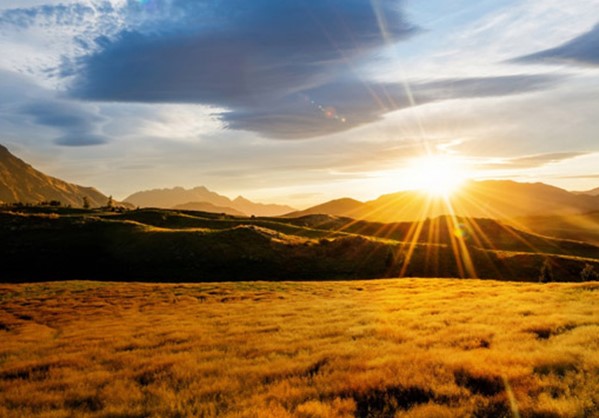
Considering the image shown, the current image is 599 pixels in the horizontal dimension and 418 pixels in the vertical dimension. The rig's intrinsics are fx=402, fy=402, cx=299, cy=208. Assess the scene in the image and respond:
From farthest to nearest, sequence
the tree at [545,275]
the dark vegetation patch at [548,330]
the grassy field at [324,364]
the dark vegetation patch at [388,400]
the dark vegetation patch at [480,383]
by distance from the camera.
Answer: the tree at [545,275] → the dark vegetation patch at [548,330] → the dark vegetation patch at [480,383] → the grassy field at [324,364] → the dark vegetation patch at [388,400]

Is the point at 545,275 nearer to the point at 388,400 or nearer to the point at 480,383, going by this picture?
the point at 480,383

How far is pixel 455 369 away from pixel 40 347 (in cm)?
1871

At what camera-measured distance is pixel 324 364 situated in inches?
495

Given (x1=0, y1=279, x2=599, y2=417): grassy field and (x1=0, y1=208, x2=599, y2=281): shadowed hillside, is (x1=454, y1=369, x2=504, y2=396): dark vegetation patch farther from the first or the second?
(x1=0, y1=208, x2=599, y2=281): shadowed hillside

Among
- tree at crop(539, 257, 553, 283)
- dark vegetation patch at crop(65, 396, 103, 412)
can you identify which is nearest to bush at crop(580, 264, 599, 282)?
tree at crop(539, 257, 553, 283)

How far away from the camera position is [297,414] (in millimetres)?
8500

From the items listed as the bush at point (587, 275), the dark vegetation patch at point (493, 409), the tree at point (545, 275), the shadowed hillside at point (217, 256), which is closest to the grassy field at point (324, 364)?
the dark vegetation patch at point (493, 409)

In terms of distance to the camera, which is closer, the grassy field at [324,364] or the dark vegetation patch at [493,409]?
the dark vegetation patch at [493,409]

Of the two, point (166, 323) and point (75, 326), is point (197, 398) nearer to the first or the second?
point (166, 323)

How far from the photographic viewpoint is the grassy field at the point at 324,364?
8.96 metres

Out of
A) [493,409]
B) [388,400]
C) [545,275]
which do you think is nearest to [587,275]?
[545,275]

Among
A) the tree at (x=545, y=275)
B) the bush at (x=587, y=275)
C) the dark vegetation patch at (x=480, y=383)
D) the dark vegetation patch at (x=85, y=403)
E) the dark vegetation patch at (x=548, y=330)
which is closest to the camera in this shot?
the dark vegetation patch at (x=480, y=383)

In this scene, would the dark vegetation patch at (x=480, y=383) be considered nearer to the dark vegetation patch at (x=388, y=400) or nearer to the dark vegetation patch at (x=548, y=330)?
the dark vegetation patch at (x=388, y=400)

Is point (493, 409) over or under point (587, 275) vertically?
over
